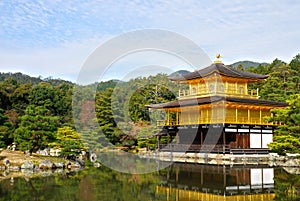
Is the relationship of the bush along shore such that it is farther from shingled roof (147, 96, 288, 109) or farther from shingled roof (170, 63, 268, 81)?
shingled roof (170, 63, 268, 81)

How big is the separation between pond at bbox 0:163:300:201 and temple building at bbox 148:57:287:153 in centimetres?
852

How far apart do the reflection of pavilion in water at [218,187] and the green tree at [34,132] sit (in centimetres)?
913

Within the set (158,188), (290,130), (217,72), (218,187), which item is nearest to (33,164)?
(158,188)

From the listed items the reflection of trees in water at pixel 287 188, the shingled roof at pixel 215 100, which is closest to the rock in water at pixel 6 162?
the shingled roof at pixel 215 100

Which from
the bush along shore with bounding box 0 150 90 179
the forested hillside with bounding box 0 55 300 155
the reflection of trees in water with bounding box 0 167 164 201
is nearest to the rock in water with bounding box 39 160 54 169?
the bush along shore with bounding box 0 150 90 179

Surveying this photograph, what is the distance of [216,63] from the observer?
3072 centimetres

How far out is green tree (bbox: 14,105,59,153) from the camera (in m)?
22.6

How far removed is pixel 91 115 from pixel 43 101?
18.3 feet

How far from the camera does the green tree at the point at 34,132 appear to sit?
2259cm

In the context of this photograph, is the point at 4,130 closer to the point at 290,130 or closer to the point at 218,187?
the point at 218,187

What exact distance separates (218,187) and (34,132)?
13267 millimetres

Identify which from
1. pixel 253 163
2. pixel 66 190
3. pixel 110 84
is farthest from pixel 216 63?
pixel 110 84

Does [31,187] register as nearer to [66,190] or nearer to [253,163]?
[66,190]

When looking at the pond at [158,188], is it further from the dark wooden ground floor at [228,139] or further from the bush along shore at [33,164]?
the dark wooden ground floor at [228,139]
